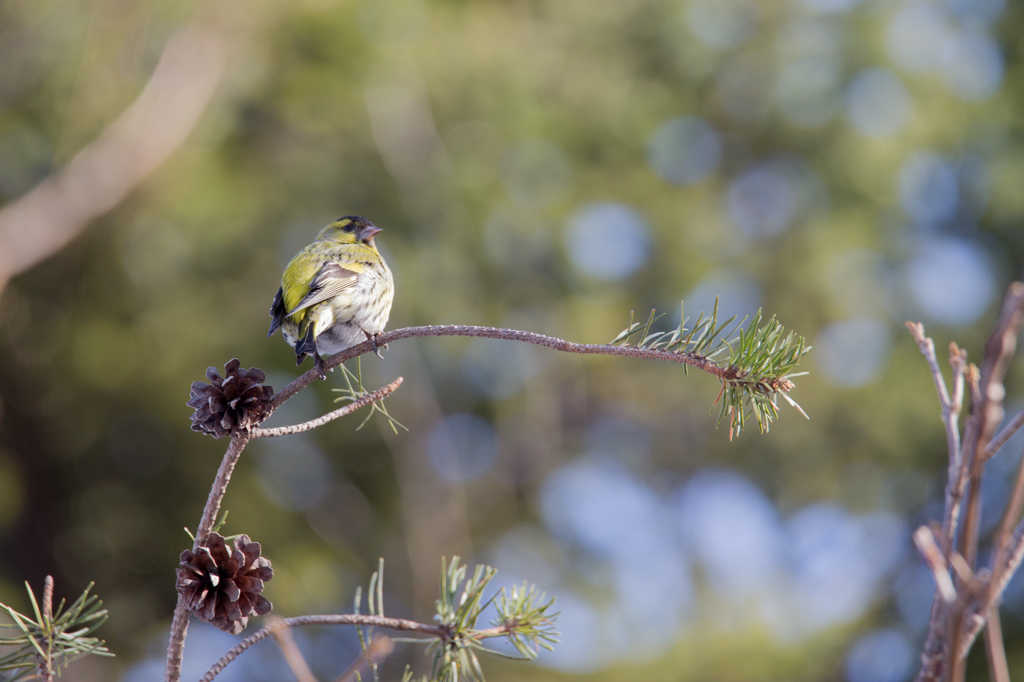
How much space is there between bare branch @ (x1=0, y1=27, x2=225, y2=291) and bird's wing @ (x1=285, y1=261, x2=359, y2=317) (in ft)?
12.2

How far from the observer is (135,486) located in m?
6.88

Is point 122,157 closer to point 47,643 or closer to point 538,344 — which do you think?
point 47,643

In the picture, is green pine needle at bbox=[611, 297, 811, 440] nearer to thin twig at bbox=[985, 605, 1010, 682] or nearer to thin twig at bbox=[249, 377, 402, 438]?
thin twig at bbox=[249, 377, 402, 438]

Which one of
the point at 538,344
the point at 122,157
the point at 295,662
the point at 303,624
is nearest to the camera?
the point at 295,662

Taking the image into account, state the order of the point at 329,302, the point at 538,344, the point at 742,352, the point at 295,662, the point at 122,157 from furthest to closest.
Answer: the point at 122,157, the point at 329,302, the point at 742,352, the point at 538,344, the point at 295,662

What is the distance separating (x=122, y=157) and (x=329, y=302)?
4182 mm

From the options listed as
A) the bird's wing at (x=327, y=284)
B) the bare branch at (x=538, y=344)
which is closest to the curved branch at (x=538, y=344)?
the bare branch at (x=538, y=344)

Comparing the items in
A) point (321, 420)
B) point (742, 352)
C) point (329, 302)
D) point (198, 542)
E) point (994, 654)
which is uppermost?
point (329, 302)

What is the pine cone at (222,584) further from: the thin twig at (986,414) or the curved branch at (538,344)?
the thin twig at (986,414)

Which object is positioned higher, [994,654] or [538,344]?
[538,344]

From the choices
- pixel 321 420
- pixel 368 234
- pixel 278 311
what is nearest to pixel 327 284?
pixel 278 311

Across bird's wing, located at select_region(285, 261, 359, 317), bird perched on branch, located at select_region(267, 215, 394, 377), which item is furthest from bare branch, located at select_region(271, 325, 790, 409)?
bird's wing, located at select_region(285, 261, 359, 317)

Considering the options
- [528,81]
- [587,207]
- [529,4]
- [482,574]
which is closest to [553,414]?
[587,207]

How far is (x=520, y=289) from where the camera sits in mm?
6738
